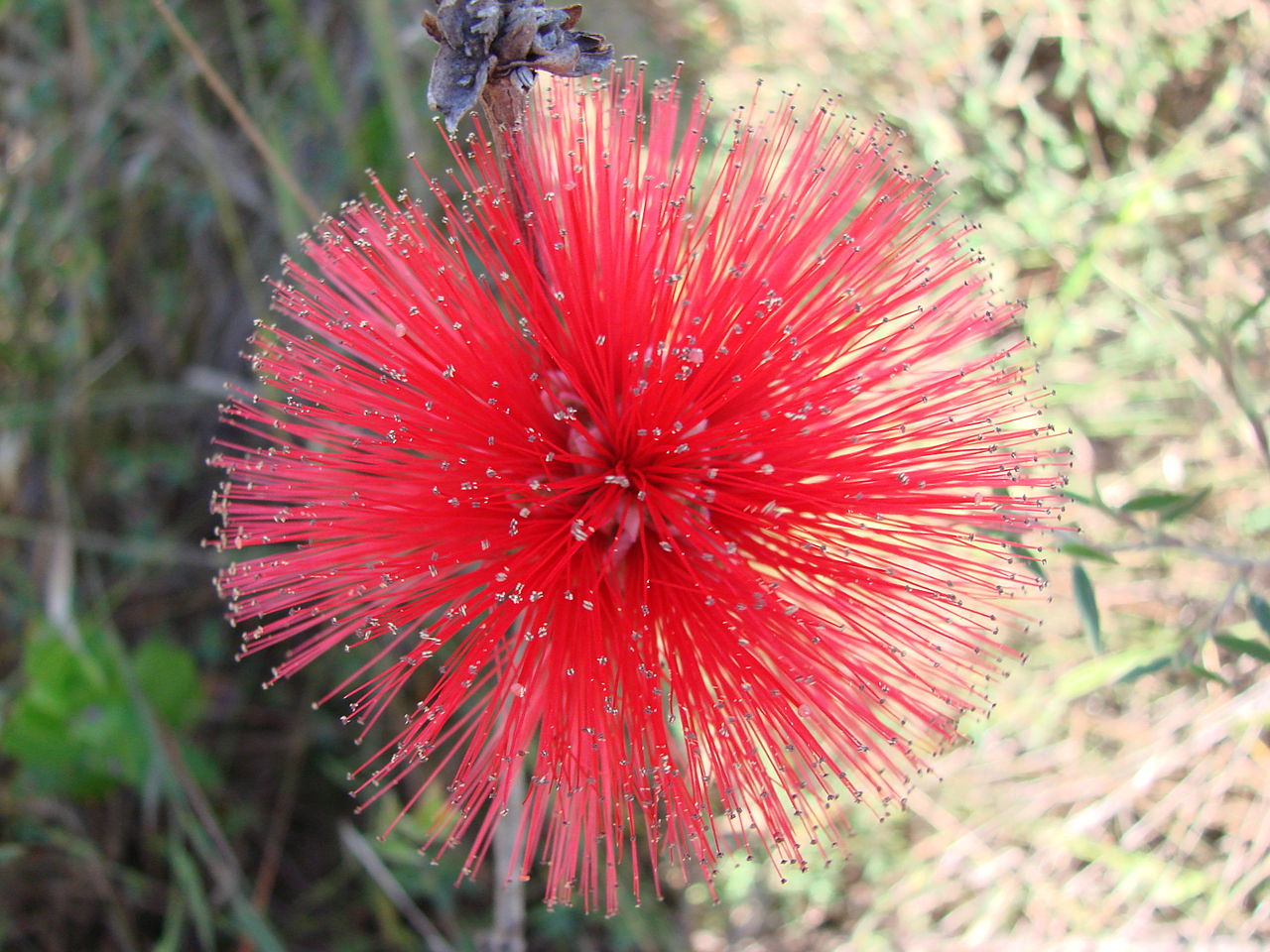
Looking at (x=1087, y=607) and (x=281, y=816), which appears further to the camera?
(x=281, y=816)

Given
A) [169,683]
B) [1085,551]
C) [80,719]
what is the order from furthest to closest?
1. [169,683]
2. [80,719]
3. [1085,551]

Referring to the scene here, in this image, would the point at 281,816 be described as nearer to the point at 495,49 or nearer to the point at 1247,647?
the point at 495,49

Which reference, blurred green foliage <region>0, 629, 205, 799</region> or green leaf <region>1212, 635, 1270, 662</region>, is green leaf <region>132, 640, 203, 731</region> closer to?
blurred green foliage <region>0, 629, 205, 799</region>

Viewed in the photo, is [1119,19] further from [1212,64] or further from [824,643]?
[824,643]

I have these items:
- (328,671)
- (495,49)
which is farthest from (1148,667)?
(328,671)

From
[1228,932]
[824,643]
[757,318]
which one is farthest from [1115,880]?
[757,318]

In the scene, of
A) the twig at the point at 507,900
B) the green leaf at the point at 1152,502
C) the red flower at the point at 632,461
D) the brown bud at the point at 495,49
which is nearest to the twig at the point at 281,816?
the twig at the point at 507,900

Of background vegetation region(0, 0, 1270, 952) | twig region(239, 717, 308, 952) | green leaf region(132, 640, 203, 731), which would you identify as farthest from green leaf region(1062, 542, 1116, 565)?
green leaf region(132, 640, 203, 731)
